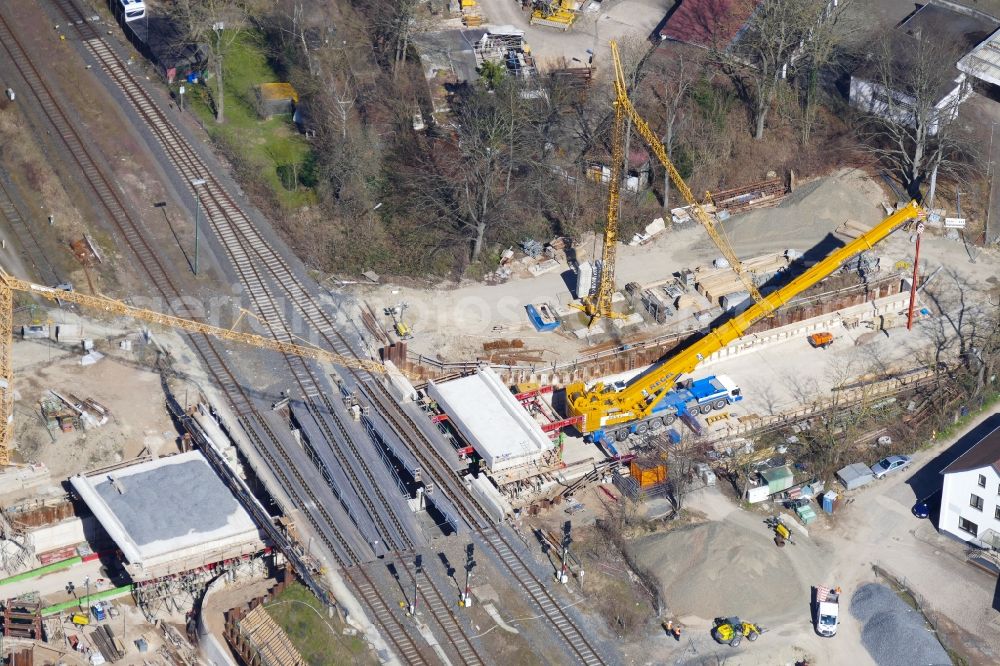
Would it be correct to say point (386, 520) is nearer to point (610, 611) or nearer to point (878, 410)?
point (610, 611)

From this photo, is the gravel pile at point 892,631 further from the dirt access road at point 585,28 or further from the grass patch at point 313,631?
the dirt access road at point 585,28

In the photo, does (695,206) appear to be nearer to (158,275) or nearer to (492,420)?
(492,420)

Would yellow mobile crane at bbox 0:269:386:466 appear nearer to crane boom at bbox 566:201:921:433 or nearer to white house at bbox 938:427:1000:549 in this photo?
crane boom at bbox 566:201:921:433

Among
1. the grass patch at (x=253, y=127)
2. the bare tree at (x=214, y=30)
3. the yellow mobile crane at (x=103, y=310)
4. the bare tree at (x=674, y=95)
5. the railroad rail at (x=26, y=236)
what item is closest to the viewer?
the yellow mobile crane at (x=103, y=310)

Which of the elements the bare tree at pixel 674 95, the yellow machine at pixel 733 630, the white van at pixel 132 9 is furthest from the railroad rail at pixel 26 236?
the yellow machine at pixel 733 630

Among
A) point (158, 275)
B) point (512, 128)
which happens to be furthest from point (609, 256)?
point (158, 275)

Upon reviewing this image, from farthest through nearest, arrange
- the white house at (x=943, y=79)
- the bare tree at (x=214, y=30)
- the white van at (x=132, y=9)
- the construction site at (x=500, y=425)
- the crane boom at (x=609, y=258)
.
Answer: the white van at (x=132, y=9)
the white house at (x=943, y=79)
the bare tree at (x=214, y=30)
the crane boom at (x=609, y=258)
the construction site at (x=500, y=425)

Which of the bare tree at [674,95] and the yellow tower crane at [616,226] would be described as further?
the bare tree at [674,95]
